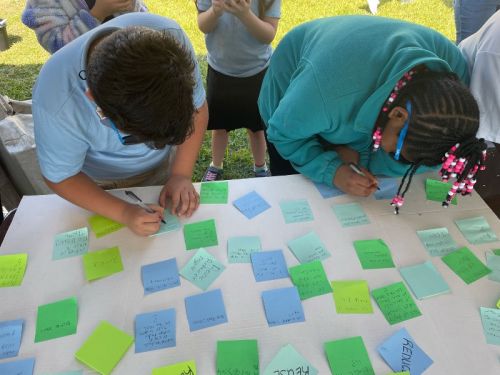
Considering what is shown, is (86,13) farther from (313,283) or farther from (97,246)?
(313,283)

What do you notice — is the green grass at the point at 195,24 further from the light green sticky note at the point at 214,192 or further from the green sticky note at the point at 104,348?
the green sticky note at the point at 104,348

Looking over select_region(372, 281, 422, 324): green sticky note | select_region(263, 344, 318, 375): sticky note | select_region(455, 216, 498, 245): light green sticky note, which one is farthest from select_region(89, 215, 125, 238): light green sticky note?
select_region(455, 216, 498, 245): light green sticky note

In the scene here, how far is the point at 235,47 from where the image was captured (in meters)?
1.55

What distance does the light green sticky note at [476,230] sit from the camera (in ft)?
3.18

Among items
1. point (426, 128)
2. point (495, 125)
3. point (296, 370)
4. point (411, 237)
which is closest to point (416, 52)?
point (426, 128)

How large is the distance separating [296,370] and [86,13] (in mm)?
1184

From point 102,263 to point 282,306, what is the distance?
1.37 feet

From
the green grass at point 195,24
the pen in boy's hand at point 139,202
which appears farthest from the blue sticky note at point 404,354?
the green grass at point 195,24

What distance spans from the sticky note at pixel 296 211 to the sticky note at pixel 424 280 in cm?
26

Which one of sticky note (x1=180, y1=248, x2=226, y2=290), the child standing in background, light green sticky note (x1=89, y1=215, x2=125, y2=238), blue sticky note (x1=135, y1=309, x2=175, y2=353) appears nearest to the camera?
blue sticky note (x1=135, y1=309, x2=175, y2=353)

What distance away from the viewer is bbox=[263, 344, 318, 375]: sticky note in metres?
0.72

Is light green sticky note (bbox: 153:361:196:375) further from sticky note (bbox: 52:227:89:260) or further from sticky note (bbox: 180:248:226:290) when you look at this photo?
sticky note (bbox: 52:227:89:260)

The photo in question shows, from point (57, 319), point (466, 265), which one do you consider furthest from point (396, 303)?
point (57, 319)

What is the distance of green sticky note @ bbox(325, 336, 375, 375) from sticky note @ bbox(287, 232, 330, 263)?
0.20m
